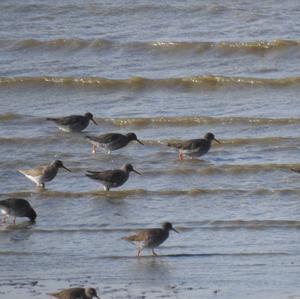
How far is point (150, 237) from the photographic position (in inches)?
470

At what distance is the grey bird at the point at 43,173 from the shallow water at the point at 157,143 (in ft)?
0.56

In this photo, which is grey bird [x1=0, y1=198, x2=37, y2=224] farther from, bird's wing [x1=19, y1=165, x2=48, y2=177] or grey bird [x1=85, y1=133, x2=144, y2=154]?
grey bird [x1=85, y1=133, x2=144, y2=154]

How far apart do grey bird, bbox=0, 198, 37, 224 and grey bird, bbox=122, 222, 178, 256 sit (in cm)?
151

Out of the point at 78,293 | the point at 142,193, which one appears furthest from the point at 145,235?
the point at 142,193

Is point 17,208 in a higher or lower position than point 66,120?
lower

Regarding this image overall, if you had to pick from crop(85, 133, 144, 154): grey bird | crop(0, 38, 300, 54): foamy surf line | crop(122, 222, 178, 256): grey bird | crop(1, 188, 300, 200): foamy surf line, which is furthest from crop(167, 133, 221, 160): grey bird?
→ crop(0, 38, 300, 54): foamy surf line

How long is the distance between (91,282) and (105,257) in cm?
90

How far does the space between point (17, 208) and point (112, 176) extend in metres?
1.85

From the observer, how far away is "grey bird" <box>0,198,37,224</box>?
13328 millimetres

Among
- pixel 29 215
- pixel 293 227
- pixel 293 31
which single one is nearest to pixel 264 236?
pixel 293 227

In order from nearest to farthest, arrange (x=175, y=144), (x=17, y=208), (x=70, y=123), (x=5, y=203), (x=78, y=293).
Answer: (x=78, y=293)
(x=17, y=208)
(x=5, y=203)
(x=175, y=144)
(x=70, y=123)

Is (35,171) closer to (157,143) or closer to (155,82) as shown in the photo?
(157,143)

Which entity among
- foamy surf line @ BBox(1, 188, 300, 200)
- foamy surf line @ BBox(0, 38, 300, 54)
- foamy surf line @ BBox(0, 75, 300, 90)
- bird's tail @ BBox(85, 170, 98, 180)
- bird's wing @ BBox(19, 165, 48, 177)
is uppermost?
foamy surf line @ BBox(0, 38, 300, 54)

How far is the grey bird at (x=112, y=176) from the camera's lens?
14.9 metres
